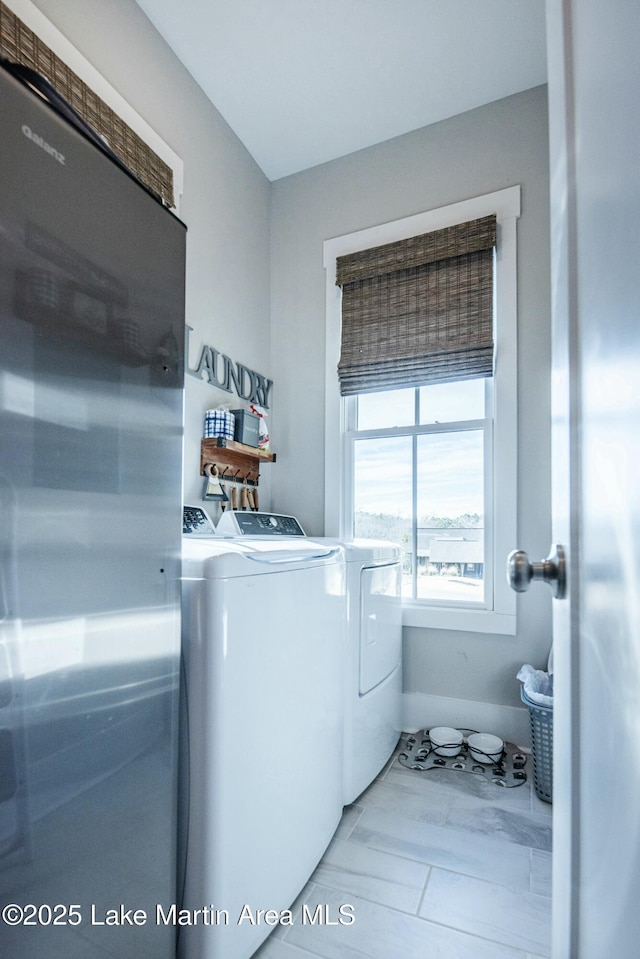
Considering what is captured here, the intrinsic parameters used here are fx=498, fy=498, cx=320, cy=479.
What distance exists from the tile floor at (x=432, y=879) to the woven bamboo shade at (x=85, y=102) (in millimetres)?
2547

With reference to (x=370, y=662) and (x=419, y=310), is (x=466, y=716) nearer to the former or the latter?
(x=370, y=662)

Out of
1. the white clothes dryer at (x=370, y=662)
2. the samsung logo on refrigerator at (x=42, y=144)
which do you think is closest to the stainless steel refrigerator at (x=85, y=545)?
the samsung logo on refrigerator at (x=42, y=144)

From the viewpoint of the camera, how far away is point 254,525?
2.28 m

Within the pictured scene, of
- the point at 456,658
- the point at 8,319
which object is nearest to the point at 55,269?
the point at 8,319

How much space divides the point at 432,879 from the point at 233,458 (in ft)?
6.08

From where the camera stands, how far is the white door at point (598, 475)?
11.2 inches

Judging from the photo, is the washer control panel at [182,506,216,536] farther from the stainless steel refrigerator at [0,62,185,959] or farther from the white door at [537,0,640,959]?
the white door at [537,0,640,959]

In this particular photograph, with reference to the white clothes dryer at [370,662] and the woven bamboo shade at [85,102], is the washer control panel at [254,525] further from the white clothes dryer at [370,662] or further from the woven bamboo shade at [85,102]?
the woven bamboo shade at [85,102]

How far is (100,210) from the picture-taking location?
90 cm

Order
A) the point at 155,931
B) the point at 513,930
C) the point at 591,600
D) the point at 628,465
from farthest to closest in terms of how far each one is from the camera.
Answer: the point at 513,930, the point at 155,931, the point at 591,600, the point at 628,465

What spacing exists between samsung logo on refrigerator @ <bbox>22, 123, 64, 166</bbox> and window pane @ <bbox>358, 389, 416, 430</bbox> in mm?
2063

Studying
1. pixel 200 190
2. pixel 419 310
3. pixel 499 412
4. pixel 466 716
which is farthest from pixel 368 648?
pixel 200 190

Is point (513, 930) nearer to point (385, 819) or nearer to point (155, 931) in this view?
point (385, 819)

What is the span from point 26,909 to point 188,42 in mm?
2932
